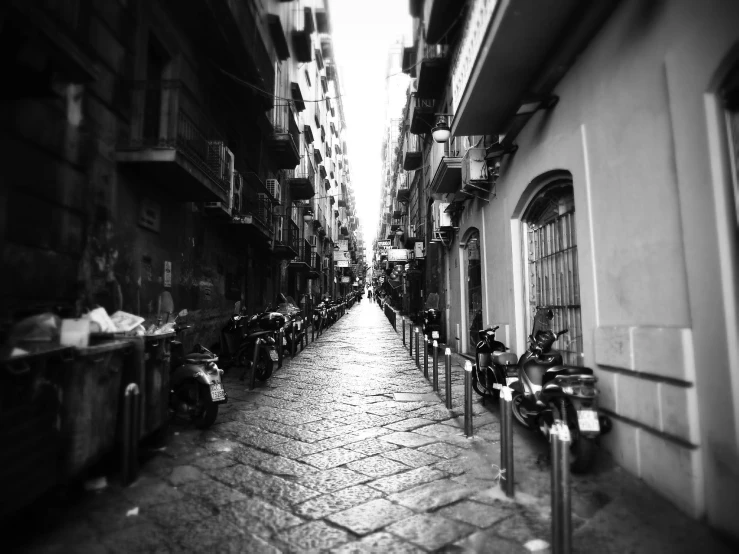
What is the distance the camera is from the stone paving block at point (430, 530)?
2.65 meters

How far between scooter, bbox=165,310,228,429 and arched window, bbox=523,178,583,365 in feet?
14.4

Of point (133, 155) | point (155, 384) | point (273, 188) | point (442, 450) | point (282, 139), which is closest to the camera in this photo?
point (155, 384)

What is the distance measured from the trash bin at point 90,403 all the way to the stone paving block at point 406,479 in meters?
2.12

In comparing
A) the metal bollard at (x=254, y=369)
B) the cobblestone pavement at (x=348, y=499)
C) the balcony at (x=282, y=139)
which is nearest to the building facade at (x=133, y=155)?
the balcony at (x=282, y=139)

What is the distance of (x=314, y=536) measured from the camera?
2.72 m

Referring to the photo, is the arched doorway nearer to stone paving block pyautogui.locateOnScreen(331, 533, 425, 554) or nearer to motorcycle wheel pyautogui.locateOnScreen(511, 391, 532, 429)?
motorcycle wheel pyautogui.locateOnScreen(511, 391, 532, 429)

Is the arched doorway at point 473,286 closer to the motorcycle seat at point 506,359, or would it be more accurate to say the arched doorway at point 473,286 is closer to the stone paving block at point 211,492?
the motorcycle seat at point 506,359

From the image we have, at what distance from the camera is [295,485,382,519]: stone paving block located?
3039mm

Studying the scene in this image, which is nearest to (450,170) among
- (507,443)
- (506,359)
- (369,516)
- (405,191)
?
(506,359)

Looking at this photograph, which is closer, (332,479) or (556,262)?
(332,479)

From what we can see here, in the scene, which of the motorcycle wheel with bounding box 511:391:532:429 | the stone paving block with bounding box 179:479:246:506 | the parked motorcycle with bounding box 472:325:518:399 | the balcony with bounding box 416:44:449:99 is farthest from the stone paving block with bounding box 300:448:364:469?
the balcony with bounding box 416:44:449:99

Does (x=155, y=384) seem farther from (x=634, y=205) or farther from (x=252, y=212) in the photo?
(x=252, y=212)

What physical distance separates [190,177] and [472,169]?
5.18 meters

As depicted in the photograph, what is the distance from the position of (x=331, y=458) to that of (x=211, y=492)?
1.15 m
